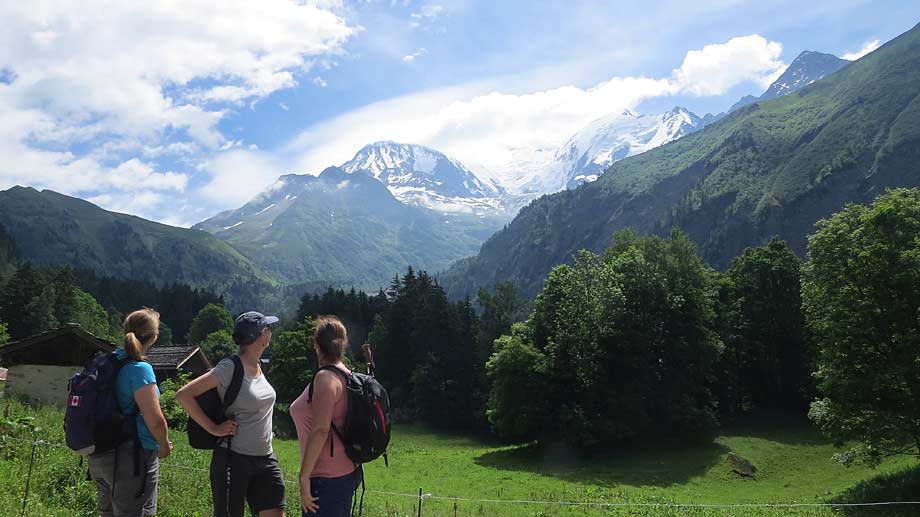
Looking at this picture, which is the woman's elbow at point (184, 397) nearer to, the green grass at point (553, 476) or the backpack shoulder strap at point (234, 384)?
the backpack shoulder strap at point (234, 384)

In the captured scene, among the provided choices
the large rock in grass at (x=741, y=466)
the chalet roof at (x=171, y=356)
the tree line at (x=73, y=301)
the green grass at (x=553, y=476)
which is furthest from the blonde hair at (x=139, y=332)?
the tree line at (x=73, y=301)

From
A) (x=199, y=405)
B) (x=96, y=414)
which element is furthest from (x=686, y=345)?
(x=96, y=414)

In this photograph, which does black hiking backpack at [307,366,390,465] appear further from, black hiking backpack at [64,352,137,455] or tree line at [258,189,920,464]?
tree line at [258,189,920,464]

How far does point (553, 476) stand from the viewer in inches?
1326

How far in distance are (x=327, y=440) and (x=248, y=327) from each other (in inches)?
61.0

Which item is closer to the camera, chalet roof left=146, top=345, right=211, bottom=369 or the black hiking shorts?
the black hiking shorts

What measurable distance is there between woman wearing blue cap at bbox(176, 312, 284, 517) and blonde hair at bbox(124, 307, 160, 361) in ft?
2.40

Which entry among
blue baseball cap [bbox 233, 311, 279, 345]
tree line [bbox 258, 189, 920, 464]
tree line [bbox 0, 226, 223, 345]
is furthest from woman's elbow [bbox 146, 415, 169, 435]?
tree line [bbox 0, 226, 223, 345]

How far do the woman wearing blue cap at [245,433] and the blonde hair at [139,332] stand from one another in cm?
73

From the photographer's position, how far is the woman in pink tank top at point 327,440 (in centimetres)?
556

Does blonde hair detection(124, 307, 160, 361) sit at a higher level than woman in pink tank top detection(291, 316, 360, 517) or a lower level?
higher

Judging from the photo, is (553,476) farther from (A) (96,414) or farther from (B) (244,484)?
(A) (96,414)

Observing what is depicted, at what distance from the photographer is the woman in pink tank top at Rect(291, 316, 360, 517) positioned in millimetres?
5562

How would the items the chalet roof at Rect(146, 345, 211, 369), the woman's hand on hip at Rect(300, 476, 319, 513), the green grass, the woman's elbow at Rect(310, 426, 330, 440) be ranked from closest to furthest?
1. the woman's elbow at Rect(310, 426, 330, 440)
2. the woman's hand on hip at Rect(300, 476, 319, 513)
3. the green grass
4. the chalet roof at Rect(146, 345, 211, 369)
